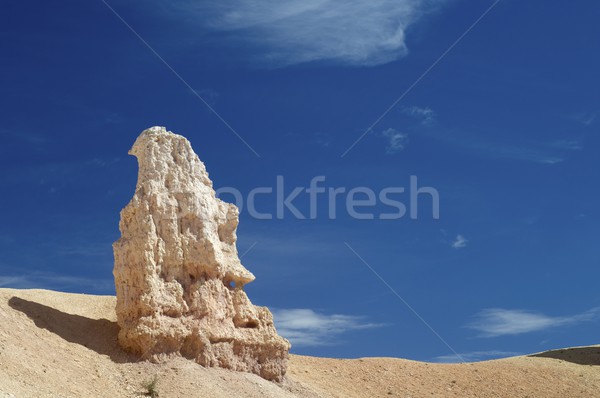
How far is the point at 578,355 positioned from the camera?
4475 centimetres

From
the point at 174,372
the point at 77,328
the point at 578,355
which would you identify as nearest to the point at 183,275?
the point at 174,372

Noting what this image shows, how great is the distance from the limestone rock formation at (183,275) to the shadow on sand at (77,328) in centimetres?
59

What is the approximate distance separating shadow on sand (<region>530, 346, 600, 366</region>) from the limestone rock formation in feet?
68.0

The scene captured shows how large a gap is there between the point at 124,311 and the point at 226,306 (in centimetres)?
395

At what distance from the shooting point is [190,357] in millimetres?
27172

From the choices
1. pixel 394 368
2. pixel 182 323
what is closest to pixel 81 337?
pixel 182 323

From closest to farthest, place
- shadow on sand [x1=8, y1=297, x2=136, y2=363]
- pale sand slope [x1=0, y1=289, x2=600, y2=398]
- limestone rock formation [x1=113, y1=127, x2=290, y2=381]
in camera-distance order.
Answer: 1. pale sand slope [x1=0, y1=289, x2=600, y2=398]
2. shadow on sand [x1=8, y1=297, x2=136, y2=363]
3. limestone rock formation [x1=113, y1=127, x2=290, y2=381]

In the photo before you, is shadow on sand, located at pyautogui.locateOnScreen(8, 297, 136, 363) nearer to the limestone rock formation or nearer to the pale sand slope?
the pale sand slope

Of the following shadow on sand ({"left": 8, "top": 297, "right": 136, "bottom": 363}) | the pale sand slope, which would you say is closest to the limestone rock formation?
shadow on sand ({"left": 8, "top": 297, "right": 136, "bottom": 363})

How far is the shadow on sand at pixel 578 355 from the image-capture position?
4362cm

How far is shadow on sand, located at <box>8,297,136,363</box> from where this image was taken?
26.3m

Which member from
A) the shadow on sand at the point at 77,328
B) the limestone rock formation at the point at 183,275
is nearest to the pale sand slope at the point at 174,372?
the shadow on sand at the point at 77,328

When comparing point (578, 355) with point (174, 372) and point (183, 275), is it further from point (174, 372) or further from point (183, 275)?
point (174, 372)

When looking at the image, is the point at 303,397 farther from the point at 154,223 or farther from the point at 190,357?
the point at 154,223
